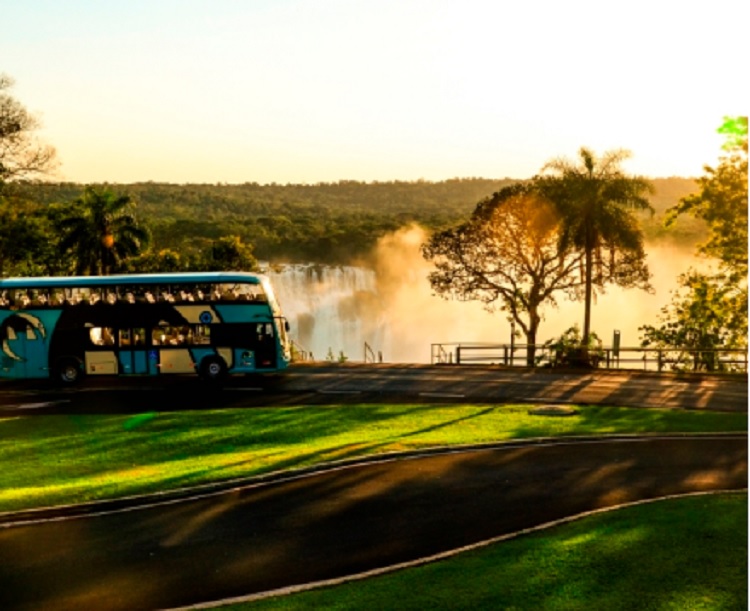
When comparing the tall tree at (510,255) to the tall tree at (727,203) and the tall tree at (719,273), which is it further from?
the tall tree at (727,203)

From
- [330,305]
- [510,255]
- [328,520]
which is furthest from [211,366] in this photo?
[330,305]

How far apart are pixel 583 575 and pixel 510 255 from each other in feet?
135

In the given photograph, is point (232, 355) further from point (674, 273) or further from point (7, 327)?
point (674, 273)

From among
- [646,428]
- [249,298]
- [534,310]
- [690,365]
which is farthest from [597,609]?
[534,310]

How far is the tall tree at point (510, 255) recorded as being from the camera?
167ft

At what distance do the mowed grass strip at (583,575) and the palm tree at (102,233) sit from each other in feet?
158

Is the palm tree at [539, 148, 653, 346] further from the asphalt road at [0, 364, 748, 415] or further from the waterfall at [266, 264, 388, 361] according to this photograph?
the waterfall at [266, 264, 388, 361]

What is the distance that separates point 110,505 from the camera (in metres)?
16.5

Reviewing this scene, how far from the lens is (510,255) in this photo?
51812 mm

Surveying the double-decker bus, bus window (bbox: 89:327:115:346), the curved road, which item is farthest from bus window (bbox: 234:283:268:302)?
the curved road

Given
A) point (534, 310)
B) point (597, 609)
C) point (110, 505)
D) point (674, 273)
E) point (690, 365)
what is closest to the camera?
point (597, 609)

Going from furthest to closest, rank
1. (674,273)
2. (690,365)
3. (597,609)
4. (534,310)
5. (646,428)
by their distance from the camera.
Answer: (674,273)
(534,310)
(690,365)
(646,428)
(597,609)

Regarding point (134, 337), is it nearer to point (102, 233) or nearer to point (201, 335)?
point (201, 335)

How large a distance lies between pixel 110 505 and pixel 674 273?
396 ft
